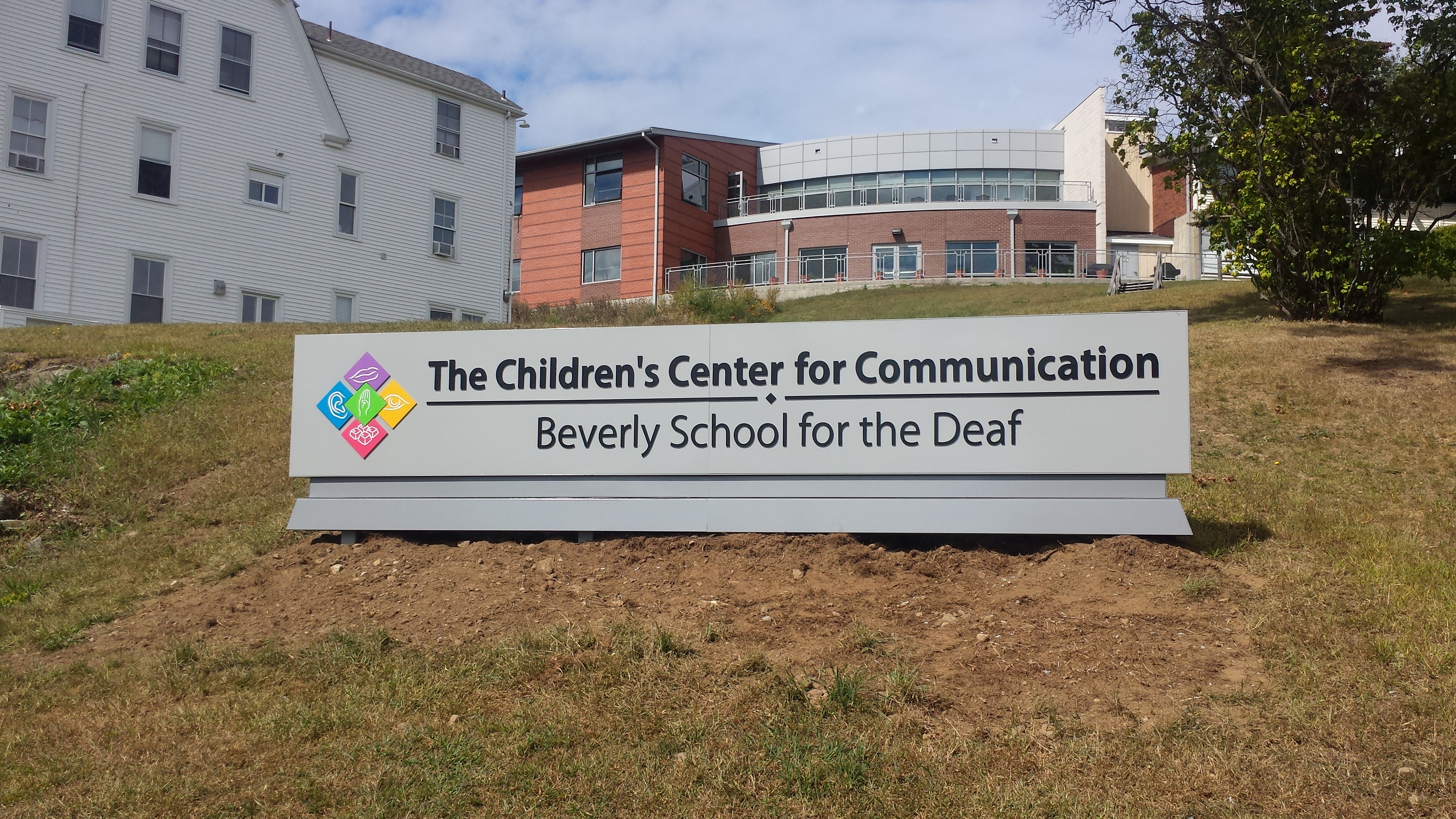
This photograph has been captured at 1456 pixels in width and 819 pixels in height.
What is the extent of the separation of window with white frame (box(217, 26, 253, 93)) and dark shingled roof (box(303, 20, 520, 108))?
1.45 metres

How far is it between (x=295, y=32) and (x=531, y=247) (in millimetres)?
14741

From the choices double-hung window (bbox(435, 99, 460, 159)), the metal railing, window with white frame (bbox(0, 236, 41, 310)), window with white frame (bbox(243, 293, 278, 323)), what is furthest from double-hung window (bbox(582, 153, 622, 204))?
window with white frame (bbox(0, 236, 41, 310))

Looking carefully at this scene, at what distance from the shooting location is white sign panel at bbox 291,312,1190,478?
6855 mm

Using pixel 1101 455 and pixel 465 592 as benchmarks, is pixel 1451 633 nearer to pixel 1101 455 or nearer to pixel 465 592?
pixel 1101 455

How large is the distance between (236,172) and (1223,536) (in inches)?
925

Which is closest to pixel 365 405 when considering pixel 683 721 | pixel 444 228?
pixel 683 721

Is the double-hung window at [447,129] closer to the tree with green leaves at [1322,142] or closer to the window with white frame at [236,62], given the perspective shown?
the window with white frame at [236,62]

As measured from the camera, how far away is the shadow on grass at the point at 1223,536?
269 inches

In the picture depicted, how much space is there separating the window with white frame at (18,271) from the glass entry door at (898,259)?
23858 mm

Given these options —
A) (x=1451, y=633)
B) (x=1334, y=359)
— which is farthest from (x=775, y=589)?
(x=1334, y=359)

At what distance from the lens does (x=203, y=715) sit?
537 cm

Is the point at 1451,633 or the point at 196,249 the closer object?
the point at 1451,633

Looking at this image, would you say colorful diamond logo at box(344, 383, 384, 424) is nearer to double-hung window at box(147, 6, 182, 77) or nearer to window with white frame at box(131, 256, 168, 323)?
window with white frame at box(131, 256, 168, 323)

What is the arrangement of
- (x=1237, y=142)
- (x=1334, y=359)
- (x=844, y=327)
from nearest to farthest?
(x=844, y=327)
(x=1334, y=359)
(x=1237, y=142)
